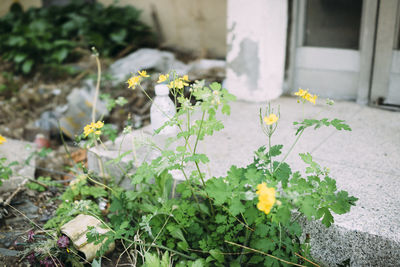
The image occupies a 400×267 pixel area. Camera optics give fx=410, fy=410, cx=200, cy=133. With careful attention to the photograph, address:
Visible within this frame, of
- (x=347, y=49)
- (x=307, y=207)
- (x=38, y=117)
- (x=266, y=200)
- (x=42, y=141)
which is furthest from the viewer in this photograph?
(x=38, y=117)

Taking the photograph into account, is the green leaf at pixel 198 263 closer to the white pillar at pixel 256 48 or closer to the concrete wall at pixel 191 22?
the white pillar at pixel 256 48

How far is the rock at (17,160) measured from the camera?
261 cm

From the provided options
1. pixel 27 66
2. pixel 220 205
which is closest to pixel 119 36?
pixel 27 66

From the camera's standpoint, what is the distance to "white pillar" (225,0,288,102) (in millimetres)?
3201

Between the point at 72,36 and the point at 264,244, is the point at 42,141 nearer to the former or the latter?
the point at 72,36

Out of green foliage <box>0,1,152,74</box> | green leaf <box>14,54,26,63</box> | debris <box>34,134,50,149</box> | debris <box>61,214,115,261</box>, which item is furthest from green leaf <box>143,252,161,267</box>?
green leaf <box>14,54,26,63</box>

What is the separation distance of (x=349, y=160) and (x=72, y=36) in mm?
3785

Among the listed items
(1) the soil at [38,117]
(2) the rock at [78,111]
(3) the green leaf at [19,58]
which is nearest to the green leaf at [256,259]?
(1) the soil at [38,117]

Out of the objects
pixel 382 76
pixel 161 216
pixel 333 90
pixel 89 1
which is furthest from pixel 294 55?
pixel 89 1

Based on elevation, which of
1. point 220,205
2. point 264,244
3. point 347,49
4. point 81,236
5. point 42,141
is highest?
point 347,49

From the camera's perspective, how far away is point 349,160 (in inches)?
92.6

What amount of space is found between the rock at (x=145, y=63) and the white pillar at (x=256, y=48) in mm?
798

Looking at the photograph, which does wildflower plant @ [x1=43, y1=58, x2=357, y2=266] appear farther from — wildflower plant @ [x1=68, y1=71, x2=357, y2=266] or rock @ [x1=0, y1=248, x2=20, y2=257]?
rock @ [x1=0, y1=248, x2=20, y2=257]

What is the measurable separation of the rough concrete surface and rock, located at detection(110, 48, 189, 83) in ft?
3.86
